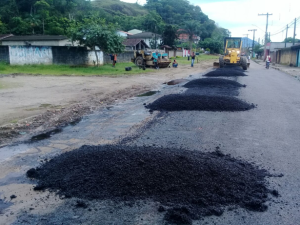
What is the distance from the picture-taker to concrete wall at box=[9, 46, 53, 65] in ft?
84.8

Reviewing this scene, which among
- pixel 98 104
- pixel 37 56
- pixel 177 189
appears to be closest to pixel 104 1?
pixel 37 56

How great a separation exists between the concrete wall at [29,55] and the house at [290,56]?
99.3 feet

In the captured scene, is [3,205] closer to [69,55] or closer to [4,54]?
[4,54]

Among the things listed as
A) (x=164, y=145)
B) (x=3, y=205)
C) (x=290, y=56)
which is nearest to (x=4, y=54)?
(x=164, y=145)

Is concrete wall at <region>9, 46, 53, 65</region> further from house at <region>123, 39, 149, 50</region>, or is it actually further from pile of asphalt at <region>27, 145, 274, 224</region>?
pile of asphalt at <region>27, 145, 274, 224</region>

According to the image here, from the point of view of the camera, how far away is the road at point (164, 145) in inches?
143

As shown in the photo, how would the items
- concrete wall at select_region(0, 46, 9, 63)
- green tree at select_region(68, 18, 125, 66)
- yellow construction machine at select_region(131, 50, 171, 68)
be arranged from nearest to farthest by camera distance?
green tree at select_region(68, 18, 125, 66) < concrete wall at select_region(0, 46, 9, 63) < yellow construction machine at select_region(131, 50, 171, 68)

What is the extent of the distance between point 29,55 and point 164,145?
2369 cm

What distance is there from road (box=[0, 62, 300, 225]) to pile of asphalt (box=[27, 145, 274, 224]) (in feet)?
0.52

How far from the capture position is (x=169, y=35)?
59844mm

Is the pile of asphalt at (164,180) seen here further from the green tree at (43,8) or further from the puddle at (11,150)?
the green tree at (43,8)

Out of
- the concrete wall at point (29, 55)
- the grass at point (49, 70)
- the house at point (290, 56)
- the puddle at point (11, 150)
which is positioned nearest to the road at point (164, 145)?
the puddle at point (11, 150)

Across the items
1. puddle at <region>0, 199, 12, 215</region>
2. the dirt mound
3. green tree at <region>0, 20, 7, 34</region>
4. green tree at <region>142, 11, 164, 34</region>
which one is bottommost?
puddle at <region>0, 199, 12, 215</region>

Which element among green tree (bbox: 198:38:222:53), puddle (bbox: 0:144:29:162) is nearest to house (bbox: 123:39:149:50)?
green tree (bbox: 198:38:222:53)
